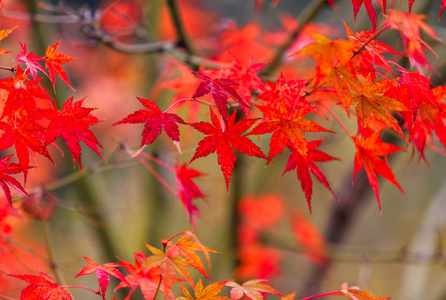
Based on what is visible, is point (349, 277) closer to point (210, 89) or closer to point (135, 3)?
point (135, 3)

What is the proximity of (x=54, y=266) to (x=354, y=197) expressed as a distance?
1880 millimetres

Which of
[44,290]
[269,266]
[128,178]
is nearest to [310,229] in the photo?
[269,266]

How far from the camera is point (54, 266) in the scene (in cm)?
120

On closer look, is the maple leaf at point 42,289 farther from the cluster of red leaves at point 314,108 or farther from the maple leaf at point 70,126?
the cluster of red leaves at point 314,108

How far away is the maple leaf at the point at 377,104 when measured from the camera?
2.50 ft

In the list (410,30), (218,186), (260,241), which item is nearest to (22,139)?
(410,30)

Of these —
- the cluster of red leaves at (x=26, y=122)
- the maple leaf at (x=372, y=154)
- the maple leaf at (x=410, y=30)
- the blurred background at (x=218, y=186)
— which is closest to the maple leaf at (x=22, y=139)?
the cluster of red leaves at (x=26, y=122)

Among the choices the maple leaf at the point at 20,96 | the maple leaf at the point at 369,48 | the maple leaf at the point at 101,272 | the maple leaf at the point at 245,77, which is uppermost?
the maple leaf at the point at 369,48

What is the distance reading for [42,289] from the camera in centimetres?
81

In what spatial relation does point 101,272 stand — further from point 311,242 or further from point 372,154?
point 311,242

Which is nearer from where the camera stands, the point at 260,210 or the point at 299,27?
the point at 299,27

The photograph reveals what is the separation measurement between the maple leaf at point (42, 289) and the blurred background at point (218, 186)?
1.17ft

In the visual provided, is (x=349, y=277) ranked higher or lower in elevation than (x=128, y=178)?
lower

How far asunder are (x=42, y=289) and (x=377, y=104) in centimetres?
73
